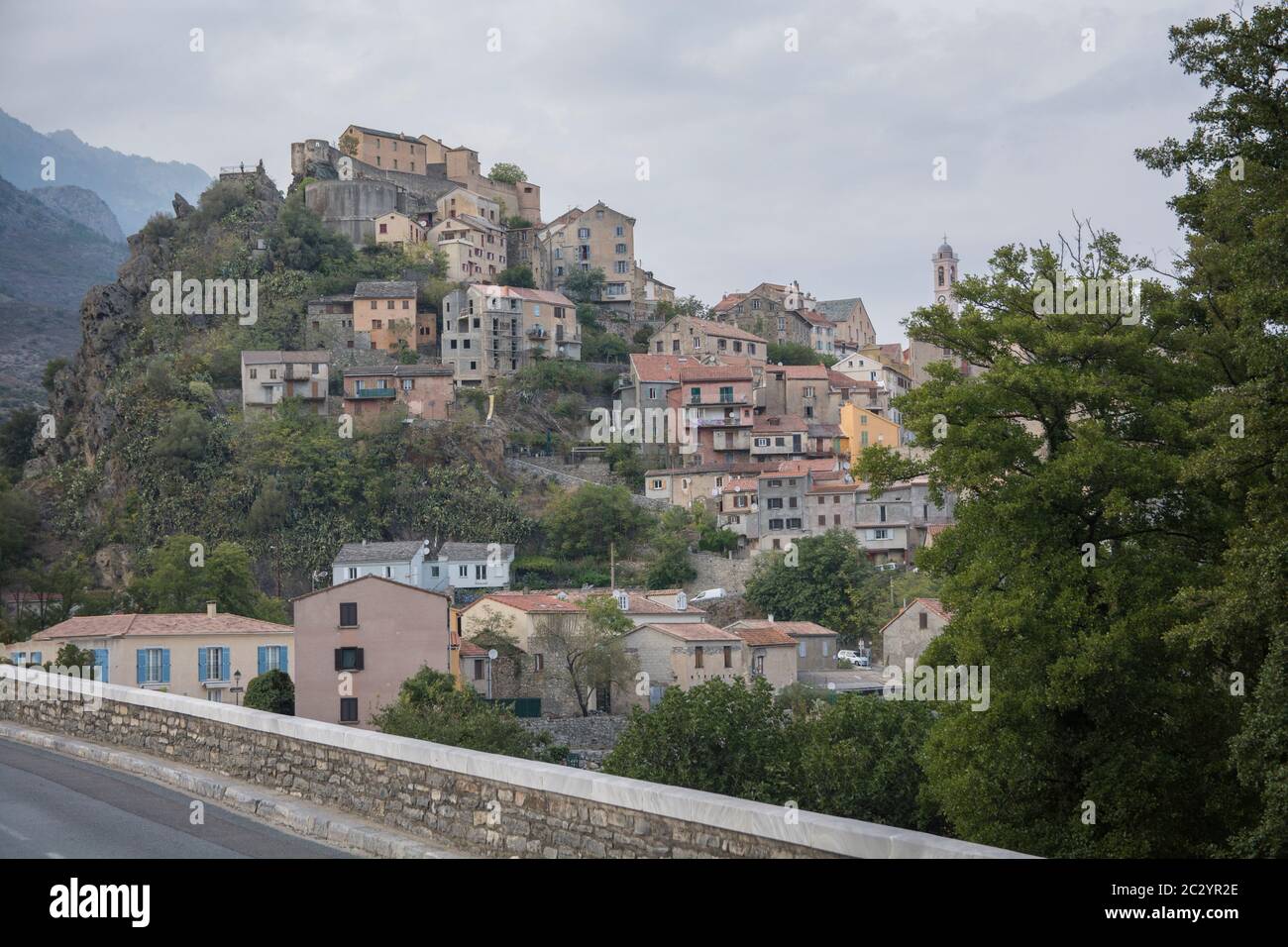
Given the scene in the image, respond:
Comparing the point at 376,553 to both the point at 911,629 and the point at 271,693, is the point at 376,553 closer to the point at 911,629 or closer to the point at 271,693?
the point at 911,629

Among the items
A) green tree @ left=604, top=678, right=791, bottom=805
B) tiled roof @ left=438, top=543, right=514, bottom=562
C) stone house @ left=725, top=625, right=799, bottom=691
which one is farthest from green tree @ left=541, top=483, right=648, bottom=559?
green tree @ left=604, top=678, right=791, bottom=805

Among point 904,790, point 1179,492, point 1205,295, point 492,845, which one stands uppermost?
point 1205,295

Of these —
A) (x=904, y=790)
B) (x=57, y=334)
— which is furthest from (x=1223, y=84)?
(x=57, y=334)

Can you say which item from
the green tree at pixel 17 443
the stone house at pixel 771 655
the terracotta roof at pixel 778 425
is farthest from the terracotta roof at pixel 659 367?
the green tree at pixel 17 443

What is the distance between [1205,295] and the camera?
21.1 m

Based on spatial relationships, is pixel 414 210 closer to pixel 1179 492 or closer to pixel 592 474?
pixel 592 474

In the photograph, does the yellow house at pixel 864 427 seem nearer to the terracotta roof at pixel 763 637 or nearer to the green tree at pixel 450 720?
the terracotta roof at pixel 763 637

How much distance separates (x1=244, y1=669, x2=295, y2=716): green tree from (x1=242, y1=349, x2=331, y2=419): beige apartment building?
56696 millimetres

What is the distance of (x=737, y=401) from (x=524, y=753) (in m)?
68.7

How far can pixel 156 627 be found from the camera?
52.2 meters

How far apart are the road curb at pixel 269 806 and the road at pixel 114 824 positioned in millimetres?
149

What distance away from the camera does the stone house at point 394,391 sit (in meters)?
99.1

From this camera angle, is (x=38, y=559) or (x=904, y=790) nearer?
(x=904, y=790)

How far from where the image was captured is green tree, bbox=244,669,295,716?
42.6 m
